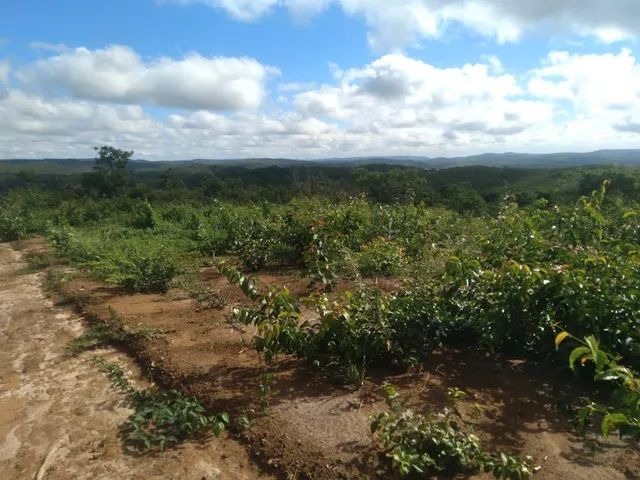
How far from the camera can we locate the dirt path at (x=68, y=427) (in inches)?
113

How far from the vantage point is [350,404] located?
10.8 feet

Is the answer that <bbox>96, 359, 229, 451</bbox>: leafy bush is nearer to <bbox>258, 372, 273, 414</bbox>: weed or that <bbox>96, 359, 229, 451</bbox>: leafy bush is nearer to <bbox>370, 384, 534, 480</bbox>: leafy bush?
<bbox>258, 372, 273, 414</bbox>: weed

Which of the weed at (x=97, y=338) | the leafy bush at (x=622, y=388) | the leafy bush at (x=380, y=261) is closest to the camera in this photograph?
the leafy bush at (x=622, y=388)

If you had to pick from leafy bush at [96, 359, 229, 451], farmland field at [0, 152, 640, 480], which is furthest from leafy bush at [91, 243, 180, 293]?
leafy bush at [96, 359, 229, 451]

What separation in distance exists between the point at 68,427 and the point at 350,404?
6.47 feet

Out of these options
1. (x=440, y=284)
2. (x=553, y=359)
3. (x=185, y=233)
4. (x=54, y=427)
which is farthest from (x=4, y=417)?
(x=185, y=233)

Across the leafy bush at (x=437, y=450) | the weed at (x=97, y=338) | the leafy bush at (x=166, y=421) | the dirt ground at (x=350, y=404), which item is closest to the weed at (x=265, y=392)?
the dirt ground at (x=350, y=404)

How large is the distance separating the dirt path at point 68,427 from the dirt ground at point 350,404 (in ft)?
0.26

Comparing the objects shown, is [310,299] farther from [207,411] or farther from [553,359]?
[553,359]

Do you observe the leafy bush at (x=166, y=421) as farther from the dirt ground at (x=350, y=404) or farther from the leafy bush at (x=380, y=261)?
the leafy bush at (x=380, y=261)

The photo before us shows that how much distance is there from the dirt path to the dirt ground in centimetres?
8

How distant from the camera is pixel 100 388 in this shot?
3.88 meters

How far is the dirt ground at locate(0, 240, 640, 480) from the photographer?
2.71 metres

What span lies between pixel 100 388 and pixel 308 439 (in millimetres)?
1932
